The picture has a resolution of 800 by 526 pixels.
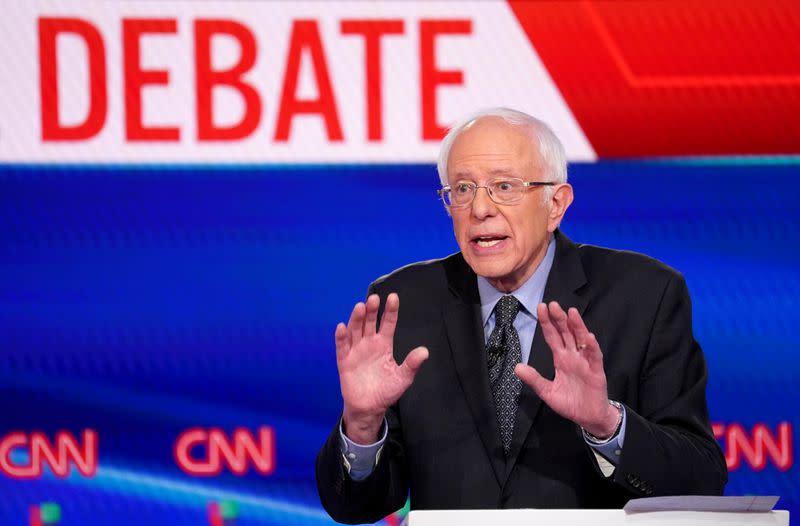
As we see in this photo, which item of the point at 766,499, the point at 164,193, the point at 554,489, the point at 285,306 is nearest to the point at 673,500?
the point at 766,499

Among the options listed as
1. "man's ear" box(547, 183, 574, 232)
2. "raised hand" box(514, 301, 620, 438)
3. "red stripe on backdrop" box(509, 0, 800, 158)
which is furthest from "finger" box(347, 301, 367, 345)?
"red stripe on backdrop" box(509, 0, 800, 158)

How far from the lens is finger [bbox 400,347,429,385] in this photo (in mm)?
1655

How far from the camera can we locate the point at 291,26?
9.84ft

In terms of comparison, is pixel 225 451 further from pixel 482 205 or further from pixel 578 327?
pixel 578 327

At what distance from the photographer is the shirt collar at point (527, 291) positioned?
202 cm

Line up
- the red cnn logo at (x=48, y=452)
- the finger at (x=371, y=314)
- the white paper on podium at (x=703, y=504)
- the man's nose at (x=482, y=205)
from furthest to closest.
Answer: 1. the red cnn logo at (x=48, y=452)
2. the man's nose at (x=482, y=205)
3. the finger at (x=371, y=314)
4. the white paper on podium at (x=703, y=504)

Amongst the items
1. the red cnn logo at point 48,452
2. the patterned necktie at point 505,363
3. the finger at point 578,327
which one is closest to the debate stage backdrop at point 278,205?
the red cnn logo at point 48,452

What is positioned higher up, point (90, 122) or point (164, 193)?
point (90, 122)

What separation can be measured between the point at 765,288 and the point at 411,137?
44.3 inches

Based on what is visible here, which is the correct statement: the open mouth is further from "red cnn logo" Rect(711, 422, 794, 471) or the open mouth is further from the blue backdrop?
"red cnn logo" Rect(711, 422, 794, 471)

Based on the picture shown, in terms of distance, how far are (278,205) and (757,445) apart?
61.4 inches

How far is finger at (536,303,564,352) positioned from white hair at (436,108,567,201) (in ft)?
1.53

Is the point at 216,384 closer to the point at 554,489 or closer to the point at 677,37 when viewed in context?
the point at 554,489

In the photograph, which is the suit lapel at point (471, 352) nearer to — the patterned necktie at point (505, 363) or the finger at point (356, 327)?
the patterned necktie at point (505, 363)
